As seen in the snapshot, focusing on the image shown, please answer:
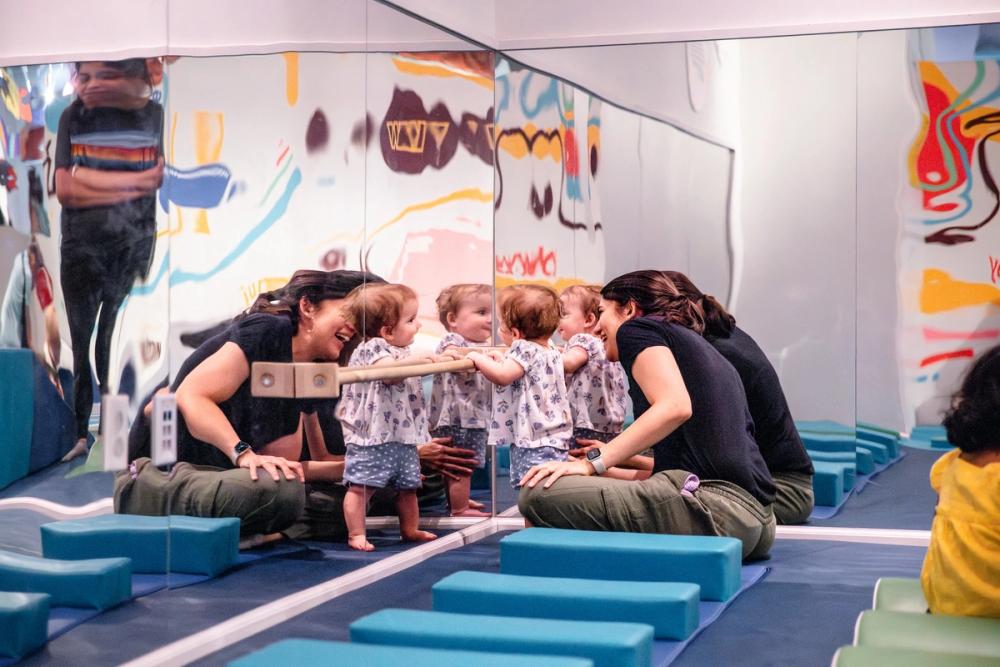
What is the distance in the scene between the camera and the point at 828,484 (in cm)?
621

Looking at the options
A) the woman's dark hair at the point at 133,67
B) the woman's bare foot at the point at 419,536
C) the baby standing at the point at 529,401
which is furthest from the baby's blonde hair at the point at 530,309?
the woman's dark hair at the point at 133,67

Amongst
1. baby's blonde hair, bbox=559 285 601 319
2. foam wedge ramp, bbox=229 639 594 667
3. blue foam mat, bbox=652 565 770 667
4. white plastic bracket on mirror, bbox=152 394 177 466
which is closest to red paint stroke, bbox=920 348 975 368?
baby's blonde hair, bbox=559 285 601 319

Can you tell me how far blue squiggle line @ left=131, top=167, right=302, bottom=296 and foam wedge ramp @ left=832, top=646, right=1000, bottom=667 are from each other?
2.11 metres

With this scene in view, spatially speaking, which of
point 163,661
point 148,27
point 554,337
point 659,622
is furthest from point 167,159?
point 554,337

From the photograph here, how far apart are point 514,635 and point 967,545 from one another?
1233mm

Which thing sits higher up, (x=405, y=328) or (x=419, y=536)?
(x=405, y=328)

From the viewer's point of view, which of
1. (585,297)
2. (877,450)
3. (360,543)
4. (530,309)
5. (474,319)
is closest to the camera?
(360,543)

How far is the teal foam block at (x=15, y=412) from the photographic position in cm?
319

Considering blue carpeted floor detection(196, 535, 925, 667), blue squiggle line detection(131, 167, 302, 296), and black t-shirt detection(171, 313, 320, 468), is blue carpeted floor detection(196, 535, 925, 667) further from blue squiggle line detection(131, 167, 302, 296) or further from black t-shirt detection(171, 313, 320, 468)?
blue squiggle line detection(131, 167, 302, 296)

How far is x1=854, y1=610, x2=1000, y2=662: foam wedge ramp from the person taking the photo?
325 centimetres

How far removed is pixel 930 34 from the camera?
602 cm

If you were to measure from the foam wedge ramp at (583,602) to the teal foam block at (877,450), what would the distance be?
8.70ft

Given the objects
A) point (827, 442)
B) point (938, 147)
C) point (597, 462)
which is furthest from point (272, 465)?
point (938, 147)

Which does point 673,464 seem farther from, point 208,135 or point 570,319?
point 208,135
